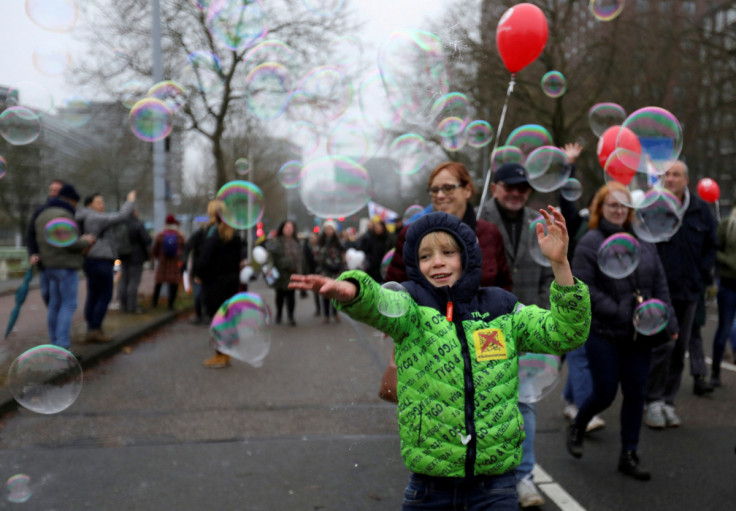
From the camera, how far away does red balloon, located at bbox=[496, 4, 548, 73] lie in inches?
195

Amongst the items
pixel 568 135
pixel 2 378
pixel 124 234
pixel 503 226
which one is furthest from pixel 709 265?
pixel 568 135

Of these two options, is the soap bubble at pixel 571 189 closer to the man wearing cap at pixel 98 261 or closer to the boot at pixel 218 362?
the boot at pixel 218 362

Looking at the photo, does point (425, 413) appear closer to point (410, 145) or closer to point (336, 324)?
point (410, 145)

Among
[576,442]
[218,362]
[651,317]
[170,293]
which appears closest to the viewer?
[651,317]

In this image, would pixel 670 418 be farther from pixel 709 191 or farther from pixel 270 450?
pixel 709 191

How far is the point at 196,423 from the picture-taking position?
5.17 meters

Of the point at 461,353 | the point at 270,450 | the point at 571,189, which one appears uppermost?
the point at 571,189

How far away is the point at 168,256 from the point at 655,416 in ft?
31.0

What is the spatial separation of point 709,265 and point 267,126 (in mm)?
14791

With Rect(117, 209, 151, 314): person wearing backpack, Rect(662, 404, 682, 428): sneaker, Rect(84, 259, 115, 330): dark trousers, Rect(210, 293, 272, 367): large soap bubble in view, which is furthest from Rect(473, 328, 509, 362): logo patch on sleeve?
Rect(117, 209, 151, 314): person wearing backpack

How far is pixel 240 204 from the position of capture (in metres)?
7.10

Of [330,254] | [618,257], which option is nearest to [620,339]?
[618,257]

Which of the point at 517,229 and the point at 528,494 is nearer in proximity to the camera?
the point at 528,494

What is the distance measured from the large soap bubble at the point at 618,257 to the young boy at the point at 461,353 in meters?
1.78
